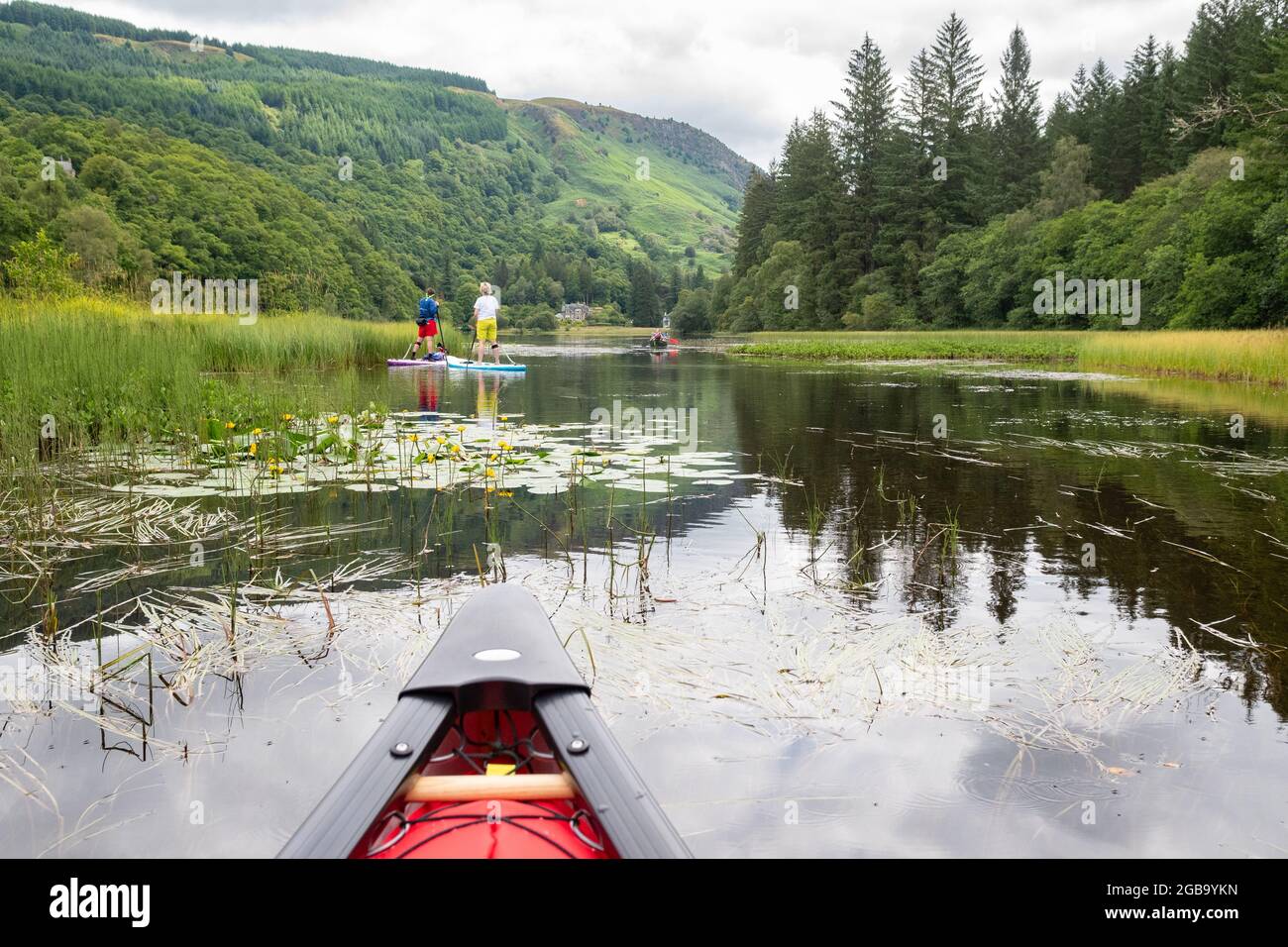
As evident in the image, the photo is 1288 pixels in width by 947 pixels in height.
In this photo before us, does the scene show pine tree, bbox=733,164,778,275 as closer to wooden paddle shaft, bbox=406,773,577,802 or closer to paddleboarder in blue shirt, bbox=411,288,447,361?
paddleboarder in blue shirt, bbox=411,288,447,361

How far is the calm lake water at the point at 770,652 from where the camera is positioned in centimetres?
302

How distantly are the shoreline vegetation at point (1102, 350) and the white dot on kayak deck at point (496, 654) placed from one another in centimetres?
2089

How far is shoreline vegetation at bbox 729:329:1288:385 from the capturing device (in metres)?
20.3

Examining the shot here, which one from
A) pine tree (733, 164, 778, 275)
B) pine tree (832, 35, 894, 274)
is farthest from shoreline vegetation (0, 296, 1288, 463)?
pine tree (733, 164, 778, 275)

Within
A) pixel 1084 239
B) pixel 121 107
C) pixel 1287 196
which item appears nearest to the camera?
pixel 1287 196

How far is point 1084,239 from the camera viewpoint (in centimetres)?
4859

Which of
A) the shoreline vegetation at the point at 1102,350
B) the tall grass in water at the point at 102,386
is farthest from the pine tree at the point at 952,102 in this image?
the tall grass in water at the point at 102,386

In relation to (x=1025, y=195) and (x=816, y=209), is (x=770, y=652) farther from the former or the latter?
(x=816, y=209)

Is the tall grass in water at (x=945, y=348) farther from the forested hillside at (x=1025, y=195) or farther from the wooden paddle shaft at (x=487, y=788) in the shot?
the wooden paddle shaft at (x=487, y=788)

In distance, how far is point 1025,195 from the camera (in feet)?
201

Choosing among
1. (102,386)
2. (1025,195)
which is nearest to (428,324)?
(102,386)
